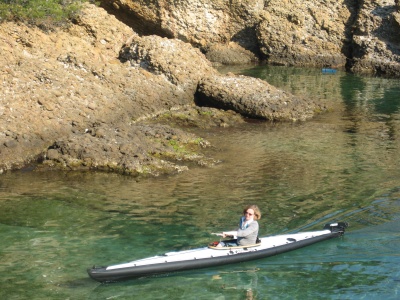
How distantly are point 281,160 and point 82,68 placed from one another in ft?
25.1

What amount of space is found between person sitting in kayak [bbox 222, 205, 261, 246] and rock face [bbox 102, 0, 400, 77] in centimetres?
2760

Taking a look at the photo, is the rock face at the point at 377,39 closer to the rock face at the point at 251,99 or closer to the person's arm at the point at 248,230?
the rock face at the point at 251,99

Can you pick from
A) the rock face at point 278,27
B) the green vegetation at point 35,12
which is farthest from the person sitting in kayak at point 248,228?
the rock face at point 278,27

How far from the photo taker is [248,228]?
11.6 m

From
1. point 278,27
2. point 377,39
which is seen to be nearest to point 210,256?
point 377,39

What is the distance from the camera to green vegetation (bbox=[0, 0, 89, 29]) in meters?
22.2

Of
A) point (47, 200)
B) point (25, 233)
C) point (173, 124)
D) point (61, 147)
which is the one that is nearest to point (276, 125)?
point (173, 124)

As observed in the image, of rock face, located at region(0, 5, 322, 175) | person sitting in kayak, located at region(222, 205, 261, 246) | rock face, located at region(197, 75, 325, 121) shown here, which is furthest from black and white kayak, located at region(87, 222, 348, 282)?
rock face, located at region(197, 75, 325, 121)

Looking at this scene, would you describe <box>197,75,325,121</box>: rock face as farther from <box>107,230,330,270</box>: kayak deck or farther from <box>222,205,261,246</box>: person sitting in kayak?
<box>222,205,261,246</box>: person sitting in kayak

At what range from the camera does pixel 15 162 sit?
55.7 ft

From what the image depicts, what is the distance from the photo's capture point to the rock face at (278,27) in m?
38.2

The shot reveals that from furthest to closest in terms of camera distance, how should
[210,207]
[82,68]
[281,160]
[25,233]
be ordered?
[82,68], [281,160], [210,207], [25,233]

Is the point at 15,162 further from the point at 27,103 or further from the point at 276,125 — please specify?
the point at 276,125

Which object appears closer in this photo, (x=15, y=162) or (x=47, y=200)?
(x=47, y=200)
